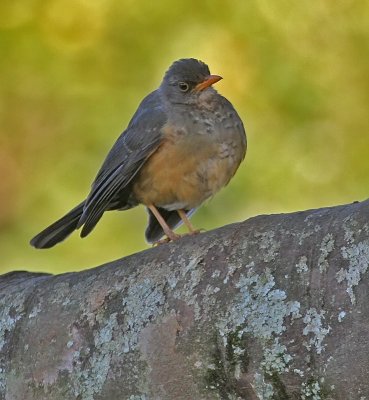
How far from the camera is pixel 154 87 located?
13.6ft

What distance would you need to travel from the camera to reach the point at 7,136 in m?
4.16

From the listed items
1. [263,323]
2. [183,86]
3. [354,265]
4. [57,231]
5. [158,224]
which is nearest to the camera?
[354,265]

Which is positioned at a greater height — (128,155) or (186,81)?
(186,81)

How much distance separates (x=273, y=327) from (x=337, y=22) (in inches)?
91.1

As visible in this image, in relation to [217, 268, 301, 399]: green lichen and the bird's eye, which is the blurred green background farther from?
[217, 268, 301, 399]: green lichen

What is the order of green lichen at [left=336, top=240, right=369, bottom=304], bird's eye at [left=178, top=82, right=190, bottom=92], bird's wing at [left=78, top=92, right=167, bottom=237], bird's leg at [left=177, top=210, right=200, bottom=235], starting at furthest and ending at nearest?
bird's eye at [left=178, top=82, right=190, bottom=92] < bird's leg at [left=177, top=210, right=200, bottom=235] < bird's wing at [left=78, top=92, right=167, bottom=237] < green lichen at [left=336, top=240, right=369, bottom=304]

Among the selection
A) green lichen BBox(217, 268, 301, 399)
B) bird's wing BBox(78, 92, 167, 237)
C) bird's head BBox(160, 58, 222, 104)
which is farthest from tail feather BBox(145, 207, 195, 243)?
green lichen BBox(217, 268, 301, 399)

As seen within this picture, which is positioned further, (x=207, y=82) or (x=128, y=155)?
(x=207, y=82)

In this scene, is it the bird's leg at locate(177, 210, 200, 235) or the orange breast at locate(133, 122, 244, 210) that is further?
the bird's leg at locate(177, 210, 200, 235)

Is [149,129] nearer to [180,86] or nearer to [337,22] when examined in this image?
[180,86]

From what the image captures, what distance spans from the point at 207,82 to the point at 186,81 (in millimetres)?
105

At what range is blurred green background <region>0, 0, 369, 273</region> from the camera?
380cm

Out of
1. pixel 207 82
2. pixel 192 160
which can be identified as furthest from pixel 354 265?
pixel 207 82

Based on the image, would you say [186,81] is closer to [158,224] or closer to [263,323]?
[158,224]
